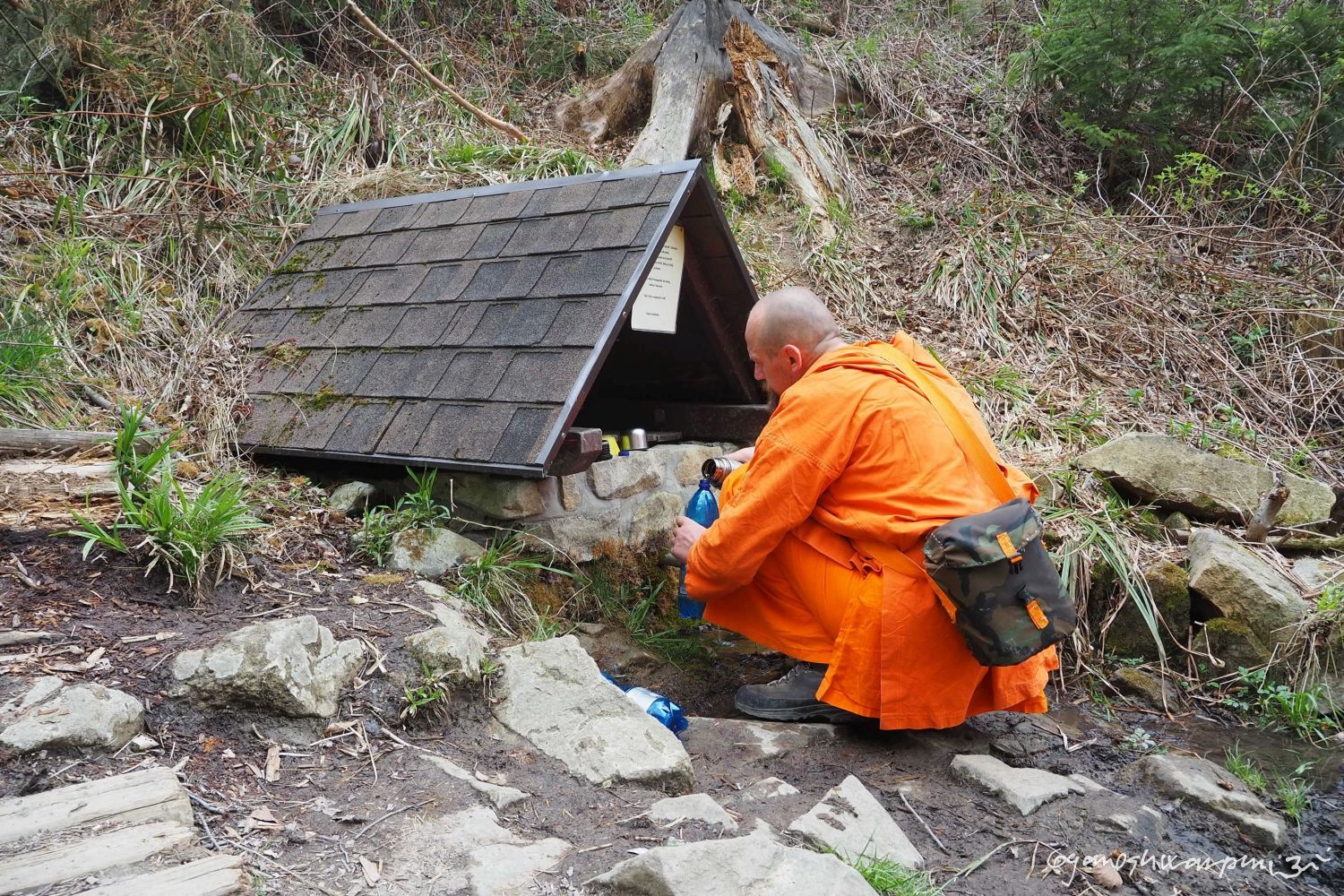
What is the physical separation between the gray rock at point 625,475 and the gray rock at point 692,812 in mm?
1753

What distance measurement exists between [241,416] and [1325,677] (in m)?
4.48

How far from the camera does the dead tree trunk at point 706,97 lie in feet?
23.3

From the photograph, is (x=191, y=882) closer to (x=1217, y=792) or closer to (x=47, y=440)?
(x=47, y=440)

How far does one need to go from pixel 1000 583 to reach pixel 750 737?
98 centimetres

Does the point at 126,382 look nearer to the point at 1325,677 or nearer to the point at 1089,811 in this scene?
the point at 1089,811

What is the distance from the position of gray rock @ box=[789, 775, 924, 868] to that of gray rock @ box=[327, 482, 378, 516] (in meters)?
2.18

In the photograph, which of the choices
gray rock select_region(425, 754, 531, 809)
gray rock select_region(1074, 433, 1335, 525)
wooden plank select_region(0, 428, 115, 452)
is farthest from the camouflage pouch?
wooden plank select_region(0, 428, 115, 452)

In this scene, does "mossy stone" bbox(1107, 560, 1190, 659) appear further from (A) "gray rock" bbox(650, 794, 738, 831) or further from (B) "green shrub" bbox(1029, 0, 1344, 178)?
(B) "green shrub" bbox(1029, 0, 1344, 178)

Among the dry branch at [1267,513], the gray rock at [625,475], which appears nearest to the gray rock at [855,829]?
the gray rock at [625,475]

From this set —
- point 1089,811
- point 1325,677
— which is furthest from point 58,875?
point 1325,677

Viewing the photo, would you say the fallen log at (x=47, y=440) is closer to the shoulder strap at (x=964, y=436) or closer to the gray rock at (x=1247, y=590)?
the shoulder strap at (x=964, y=436)

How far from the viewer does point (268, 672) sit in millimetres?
2348

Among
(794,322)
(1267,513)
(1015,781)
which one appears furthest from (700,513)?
(1267,513)

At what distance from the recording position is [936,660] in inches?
110
